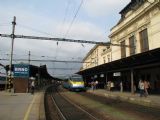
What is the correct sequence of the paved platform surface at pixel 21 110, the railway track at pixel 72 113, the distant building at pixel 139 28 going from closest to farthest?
the paved platform surface at pixel 21 110, the railway track at pixel 72 113, the distant building at pixel 139 28

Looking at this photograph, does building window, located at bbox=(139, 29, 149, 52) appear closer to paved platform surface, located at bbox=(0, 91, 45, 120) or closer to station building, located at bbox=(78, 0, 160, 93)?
station building, located at bbox=(78, 0, 160, 93)

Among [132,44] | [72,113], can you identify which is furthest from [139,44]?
[72,113]

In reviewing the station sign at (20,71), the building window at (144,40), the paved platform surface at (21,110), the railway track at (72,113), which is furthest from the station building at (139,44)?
the paved platform surface at (21,110)

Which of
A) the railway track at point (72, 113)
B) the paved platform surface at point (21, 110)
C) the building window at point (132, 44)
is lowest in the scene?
the railway track at point (72, 113)

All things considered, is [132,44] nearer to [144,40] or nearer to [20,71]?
[144,40]

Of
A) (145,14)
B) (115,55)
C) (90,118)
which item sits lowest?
(90,118)

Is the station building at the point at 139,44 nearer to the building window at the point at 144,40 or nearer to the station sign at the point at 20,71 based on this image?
the building window at the point at 144,40

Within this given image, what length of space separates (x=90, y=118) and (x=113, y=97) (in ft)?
50.3

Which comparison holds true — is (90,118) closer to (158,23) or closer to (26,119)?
(26,119)

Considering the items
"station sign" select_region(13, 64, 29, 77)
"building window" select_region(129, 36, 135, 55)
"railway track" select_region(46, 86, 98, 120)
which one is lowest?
"railway track" select_region(46, 86, 98, 120)

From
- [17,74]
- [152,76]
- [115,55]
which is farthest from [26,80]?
[115,55]

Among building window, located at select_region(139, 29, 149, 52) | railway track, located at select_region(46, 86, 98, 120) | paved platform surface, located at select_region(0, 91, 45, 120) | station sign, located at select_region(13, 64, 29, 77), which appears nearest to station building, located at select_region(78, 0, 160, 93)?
building window, located at select_region(139, 29, 149, 52)

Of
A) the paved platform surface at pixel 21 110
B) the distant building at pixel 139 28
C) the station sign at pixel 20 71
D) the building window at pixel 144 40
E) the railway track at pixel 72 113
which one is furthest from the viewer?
the building window at pixel 144 40

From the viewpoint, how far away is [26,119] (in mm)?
11805
